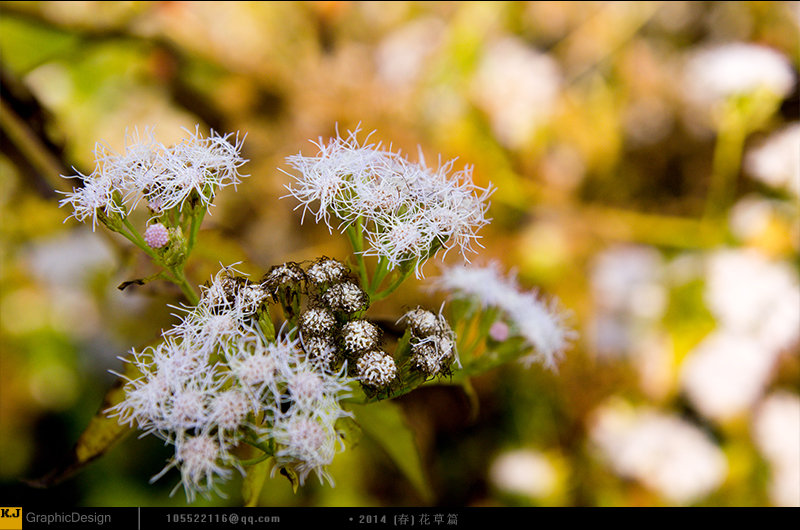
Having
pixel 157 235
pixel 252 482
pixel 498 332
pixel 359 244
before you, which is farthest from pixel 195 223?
pixel 498 332

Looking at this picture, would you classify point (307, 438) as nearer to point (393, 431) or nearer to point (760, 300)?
point (393, 431)

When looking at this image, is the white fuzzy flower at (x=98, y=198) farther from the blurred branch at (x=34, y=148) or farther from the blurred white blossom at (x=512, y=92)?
the blurred white blossom at (x=512, y=92)

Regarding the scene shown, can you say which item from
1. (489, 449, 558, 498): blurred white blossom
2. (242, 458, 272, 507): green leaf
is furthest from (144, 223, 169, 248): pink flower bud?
(489, 449, 558, 498): blurred white blossom

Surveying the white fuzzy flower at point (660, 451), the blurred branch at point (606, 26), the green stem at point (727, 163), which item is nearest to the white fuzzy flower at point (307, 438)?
the white fuzzy flower at point (660, 451)

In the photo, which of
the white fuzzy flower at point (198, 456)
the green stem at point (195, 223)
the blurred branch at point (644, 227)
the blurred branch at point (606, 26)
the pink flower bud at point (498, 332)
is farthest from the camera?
the blurred branch at point (606, 26)
